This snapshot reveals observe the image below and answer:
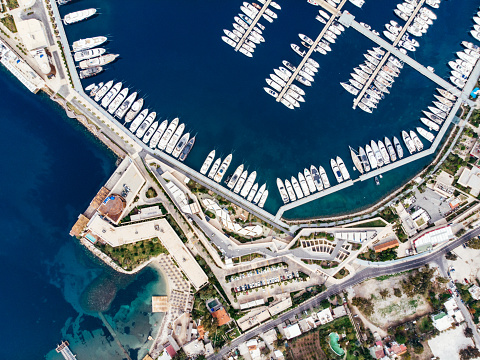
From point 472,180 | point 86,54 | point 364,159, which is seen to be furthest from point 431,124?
point 86,54

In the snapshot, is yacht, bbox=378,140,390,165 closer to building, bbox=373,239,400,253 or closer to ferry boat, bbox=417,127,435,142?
ferry boat, bbox=417,127,435,142

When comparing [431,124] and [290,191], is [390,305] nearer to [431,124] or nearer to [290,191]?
[290,191]

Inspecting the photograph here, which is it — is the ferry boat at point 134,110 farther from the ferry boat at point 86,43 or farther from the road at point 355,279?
the road at point 355,279

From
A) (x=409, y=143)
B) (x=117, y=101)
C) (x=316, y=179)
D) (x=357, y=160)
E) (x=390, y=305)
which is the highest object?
(x=409, y=143)

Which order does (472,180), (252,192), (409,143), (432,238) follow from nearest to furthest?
(432,238), (472,180), (252,192), (409,143)

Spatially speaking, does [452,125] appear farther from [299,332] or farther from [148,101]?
[148,101]

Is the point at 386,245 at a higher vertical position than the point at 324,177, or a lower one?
lower
